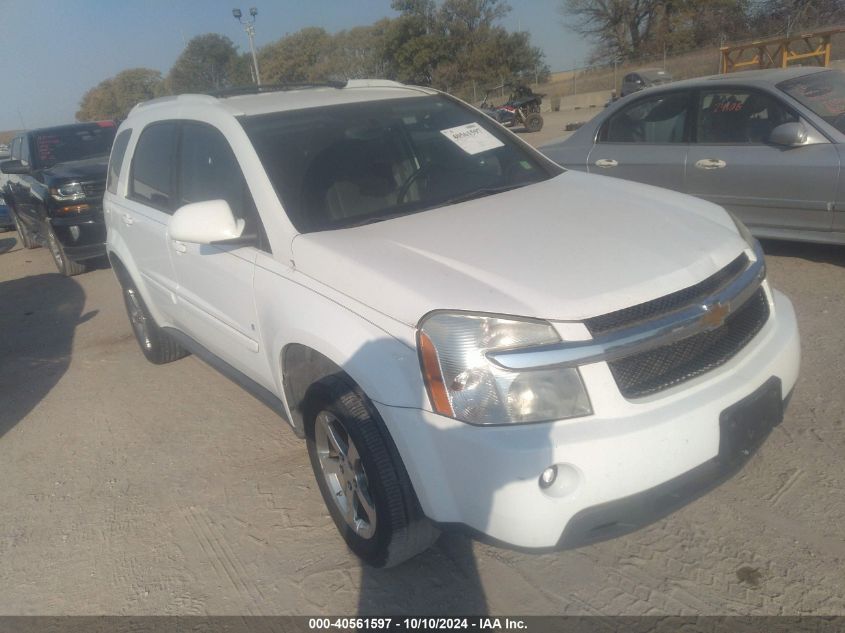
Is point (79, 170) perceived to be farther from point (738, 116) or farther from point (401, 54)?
point (401, 54)

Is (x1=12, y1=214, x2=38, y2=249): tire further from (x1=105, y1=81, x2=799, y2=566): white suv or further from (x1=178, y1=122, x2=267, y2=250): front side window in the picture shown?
(x1=105, y1=81, x2=799, y2=566): white suv

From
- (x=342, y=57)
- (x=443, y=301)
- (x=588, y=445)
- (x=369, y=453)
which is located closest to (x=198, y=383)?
(x=369, y=453)

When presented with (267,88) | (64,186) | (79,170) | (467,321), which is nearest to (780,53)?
(79,170)

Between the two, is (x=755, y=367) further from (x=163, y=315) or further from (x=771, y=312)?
(x=163, y=315)

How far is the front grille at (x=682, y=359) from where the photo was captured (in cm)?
228

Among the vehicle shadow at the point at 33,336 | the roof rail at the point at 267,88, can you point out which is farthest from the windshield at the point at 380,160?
the vehicle shadow at the point at 33,336

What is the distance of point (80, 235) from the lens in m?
8.48

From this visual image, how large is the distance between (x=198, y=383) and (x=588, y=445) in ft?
11.5

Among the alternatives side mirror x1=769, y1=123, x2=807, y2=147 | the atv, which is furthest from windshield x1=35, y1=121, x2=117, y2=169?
the atv

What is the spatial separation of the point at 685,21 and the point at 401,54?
17955mm

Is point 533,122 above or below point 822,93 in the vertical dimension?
below

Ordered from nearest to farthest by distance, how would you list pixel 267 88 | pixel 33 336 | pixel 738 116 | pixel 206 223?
pixel 206 223, pixel 267 88, pixel 738 116, pixel 33 336

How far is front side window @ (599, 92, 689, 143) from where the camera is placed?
6051 millimetres

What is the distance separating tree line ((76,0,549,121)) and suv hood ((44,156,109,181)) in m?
31.3
